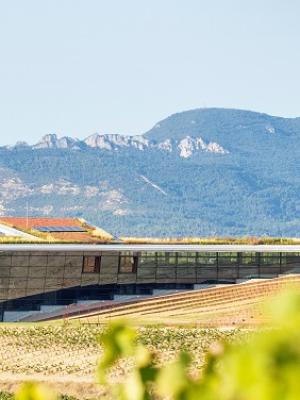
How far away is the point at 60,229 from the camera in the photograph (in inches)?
2963

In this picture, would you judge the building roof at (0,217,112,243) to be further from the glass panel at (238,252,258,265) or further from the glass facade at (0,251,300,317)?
the glass panel at (238,252,258,265)

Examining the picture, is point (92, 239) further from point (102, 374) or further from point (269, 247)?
point (102, 374)

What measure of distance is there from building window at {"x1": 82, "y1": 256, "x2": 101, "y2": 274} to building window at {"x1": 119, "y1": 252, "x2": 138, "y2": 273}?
127 cm

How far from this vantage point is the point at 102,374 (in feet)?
8.40

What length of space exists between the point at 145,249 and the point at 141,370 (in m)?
56.1

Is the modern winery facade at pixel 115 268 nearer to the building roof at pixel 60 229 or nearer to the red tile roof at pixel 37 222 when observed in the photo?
the building roof at pixel 60 229

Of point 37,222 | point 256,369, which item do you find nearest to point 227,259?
point 37,222

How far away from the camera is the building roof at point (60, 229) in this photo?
67.5m

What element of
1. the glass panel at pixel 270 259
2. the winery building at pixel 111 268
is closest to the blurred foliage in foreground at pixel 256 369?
the winery building at pixel 111 268

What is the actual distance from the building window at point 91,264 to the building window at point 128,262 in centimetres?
127

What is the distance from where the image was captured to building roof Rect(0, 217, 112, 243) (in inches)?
2657

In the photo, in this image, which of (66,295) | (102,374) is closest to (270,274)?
(66,295)

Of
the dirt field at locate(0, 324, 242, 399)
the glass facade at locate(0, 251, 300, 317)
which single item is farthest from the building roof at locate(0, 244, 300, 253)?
the dirt field at locate(0, 324, 242, 399)

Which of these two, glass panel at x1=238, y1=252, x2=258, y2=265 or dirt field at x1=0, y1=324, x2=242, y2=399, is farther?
glass panel at x1=238, y1=252, x2=258, y2=265
